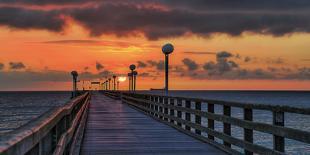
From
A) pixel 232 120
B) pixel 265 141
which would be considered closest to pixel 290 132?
pixel 232 120

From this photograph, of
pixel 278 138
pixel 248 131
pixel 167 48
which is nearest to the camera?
pixel 278 138

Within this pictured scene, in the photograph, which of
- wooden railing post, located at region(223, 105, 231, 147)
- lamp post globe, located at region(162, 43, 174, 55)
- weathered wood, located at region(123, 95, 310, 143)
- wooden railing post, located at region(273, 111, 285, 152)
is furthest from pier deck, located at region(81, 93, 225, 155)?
lamp post globe, located at region(162, 43, 174, 55)

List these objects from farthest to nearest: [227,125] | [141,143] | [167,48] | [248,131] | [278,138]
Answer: [167,48]
[141,143]
[227,125]
[248,131]
[278,138]

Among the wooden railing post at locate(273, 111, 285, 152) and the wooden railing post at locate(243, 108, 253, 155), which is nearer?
the wooden railing post at locate(273, 111, 285, 152)

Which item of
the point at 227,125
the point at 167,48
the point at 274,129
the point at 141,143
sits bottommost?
the point at 141,143

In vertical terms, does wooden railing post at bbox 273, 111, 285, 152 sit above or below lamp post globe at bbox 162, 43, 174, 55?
below

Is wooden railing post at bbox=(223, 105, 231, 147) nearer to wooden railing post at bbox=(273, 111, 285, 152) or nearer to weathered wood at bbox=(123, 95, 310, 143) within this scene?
weathered wood at bbox=(123, 95, 310, 143)

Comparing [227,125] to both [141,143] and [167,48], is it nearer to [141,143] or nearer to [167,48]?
[141,143]

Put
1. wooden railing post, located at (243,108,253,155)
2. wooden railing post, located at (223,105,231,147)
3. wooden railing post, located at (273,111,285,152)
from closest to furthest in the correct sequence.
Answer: wooden railing post, located at (273,111,285,152) < wooden railing post, located at (243,108,253,155) < wooden railing post, located at (223,105,231,147)

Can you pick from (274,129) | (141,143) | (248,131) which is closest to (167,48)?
(141,143)

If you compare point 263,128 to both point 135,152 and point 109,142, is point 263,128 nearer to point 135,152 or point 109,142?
point 135,152

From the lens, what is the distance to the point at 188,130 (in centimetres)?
1599

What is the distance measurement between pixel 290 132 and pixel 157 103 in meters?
15.9

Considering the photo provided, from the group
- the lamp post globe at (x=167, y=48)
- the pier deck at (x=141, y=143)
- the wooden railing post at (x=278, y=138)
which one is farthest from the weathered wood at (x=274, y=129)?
the lamp post globe at (x=167, y=48)
